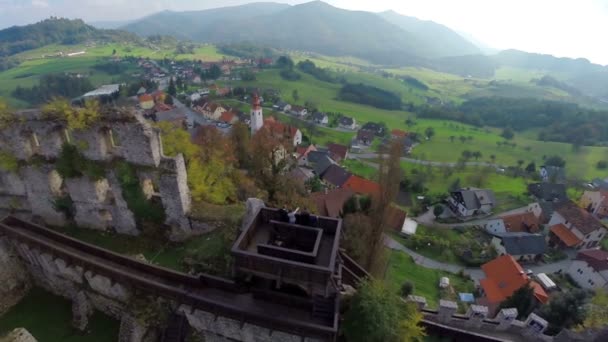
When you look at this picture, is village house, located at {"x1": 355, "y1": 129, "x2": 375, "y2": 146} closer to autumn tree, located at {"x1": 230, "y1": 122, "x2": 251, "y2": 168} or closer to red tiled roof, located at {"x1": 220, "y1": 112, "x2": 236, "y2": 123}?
red tiled roof, located at {"x1": 220, "y1": 112, "x2": 236, "y2": 123}

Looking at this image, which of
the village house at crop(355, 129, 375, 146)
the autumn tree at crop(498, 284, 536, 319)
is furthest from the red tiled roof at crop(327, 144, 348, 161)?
the autumn tree at crop(498, 284, 536, 319)

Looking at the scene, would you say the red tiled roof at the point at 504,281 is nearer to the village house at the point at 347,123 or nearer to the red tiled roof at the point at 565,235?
the red tiled roof at the point at 565,235

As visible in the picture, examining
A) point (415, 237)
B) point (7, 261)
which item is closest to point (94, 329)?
point (7, 261)

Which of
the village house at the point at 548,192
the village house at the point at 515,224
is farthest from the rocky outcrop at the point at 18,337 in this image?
the village house at the point at 548,192

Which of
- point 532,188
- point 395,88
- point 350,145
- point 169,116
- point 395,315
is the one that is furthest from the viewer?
point 395,88

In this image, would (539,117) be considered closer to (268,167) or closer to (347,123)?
(347,123)

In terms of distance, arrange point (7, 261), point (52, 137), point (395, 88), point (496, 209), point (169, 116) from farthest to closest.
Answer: point (395, 88) < point (169, 116) < point (496, 209) < point (52, 137) < point (7, 261)

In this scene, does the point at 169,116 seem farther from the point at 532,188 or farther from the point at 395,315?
the point at 532,188
